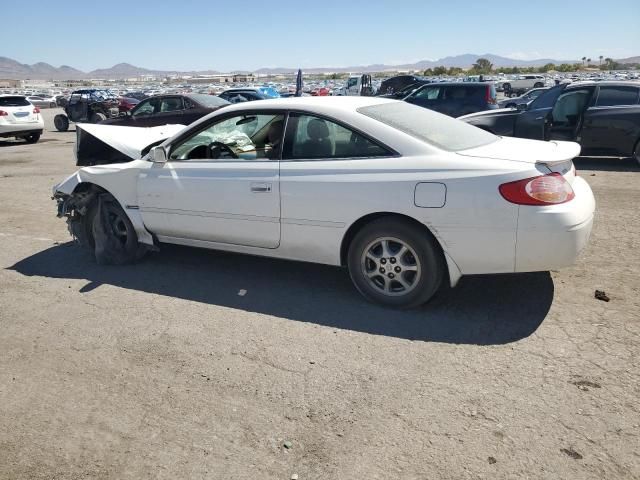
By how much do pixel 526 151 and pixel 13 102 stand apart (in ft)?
57.1

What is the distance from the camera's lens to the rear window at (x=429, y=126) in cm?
410

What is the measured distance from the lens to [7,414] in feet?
10.0

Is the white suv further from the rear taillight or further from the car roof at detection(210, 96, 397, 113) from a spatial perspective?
the rear taillight

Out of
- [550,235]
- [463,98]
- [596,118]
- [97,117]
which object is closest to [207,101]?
[463,98]

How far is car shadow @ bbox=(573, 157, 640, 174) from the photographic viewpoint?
9942 mm

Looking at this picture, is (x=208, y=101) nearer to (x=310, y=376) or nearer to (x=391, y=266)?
(x=391, y=266)

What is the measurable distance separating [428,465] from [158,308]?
104 inches

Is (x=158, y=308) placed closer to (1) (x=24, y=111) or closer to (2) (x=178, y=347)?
(2) (x=178, y=347)

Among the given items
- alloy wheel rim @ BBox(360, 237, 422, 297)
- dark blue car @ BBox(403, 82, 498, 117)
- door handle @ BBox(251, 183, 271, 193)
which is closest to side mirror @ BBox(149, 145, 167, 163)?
door handle @ BBox(251, 183, 271, 193)

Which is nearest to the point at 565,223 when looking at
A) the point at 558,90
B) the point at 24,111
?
the point at 558,90

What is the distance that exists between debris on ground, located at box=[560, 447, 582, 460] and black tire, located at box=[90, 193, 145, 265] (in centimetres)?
414

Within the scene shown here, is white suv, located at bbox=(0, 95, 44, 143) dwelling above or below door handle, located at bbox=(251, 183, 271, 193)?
above

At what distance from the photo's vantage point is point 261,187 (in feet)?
14.3

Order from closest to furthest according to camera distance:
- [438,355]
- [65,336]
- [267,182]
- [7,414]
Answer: [7,414] < [438,355] < [65,336] < [267,182]
